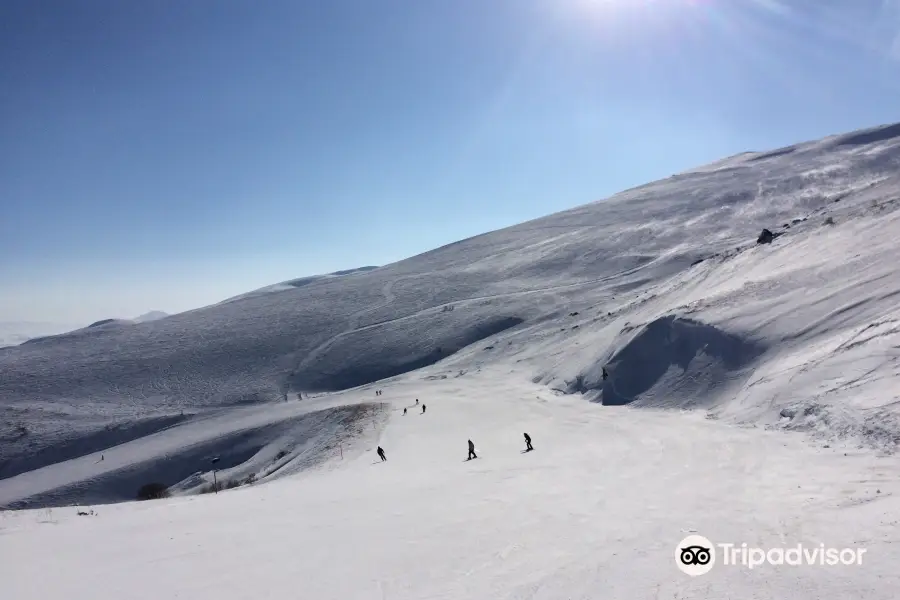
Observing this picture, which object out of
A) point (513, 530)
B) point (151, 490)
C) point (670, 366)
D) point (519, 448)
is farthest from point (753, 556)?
point (151, 490)

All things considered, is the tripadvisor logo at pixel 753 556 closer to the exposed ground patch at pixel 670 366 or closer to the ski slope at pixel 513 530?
the ski slope at pixel 513 530

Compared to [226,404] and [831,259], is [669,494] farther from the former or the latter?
[226,404]

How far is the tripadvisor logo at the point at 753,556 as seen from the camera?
769 centimetres

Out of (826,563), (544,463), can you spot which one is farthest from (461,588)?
(544,463)

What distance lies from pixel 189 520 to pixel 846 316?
24853 millimetres

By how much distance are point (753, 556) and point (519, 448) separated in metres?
14.2

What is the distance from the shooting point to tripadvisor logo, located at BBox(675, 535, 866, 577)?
25.2 feet

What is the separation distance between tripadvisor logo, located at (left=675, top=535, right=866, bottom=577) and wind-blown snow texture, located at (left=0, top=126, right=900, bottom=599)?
0.77ft

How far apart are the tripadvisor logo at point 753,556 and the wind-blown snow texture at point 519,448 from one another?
0.23 meters

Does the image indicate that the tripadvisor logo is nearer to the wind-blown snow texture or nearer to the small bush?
the wind-blown snow texture

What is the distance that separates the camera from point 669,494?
12297 millimetres

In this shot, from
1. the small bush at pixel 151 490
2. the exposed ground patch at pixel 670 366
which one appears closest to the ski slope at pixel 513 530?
the exposed ground patch at pixel 670 366

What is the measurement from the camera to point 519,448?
22.2 metres

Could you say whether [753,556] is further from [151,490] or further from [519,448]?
[151,490]
